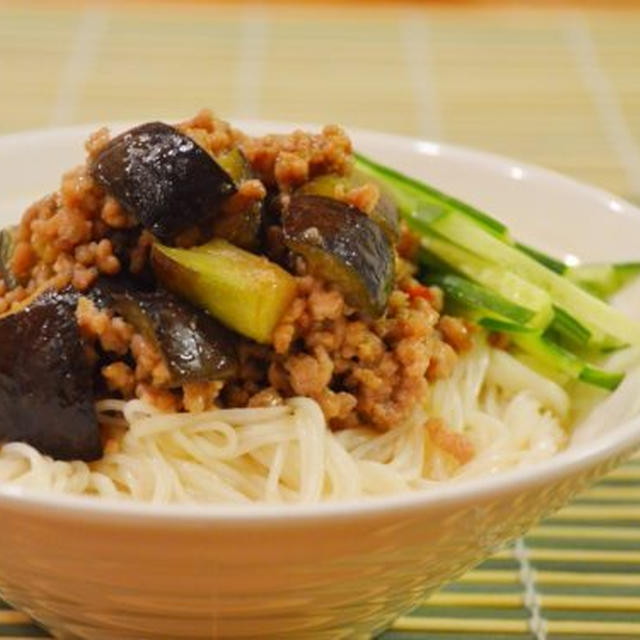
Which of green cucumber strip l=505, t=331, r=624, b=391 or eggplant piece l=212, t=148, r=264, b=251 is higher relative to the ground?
eggplant piece l=212, t=148, r=264, b=251

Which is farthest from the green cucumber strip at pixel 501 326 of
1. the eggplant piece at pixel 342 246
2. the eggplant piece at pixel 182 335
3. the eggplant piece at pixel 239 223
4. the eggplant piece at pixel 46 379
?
the eggplant piece at pixel 46 379

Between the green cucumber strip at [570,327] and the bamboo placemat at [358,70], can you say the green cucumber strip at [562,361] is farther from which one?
the bamboo placemat at [358,70]

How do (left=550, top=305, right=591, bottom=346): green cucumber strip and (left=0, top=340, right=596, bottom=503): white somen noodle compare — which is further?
(left=550, top=305, right=591, bottom=346): green cucumber strip

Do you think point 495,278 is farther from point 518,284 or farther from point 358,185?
point 358,185

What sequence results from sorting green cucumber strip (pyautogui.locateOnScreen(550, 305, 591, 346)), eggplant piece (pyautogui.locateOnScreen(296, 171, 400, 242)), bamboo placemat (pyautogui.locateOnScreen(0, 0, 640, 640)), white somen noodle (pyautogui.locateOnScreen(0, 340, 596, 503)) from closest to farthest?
1. white somen noodle (pyautogui.locateOnScreen(0, 340, 596, 503))
2. eggplant piece (pyautogui.locateOnScreen(296, 171, 400, 242))
3. green cucumber strip (pyautogui.locateOnScreen(550, 305, 591, 346))
4. bamboo placemat (pyautogui.locateOnScreen(0, 0, 640, 640))

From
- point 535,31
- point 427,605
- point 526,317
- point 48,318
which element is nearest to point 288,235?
point 48,318

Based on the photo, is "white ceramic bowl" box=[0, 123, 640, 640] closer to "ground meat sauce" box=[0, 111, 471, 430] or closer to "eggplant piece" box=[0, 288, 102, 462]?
"eggplant piece" box=[0, 288, 102, 462]

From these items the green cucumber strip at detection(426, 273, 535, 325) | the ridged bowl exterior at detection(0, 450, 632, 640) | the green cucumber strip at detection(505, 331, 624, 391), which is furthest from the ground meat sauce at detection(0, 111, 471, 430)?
the ridged bowl exterior at detection(0, 450, 632, 640)
